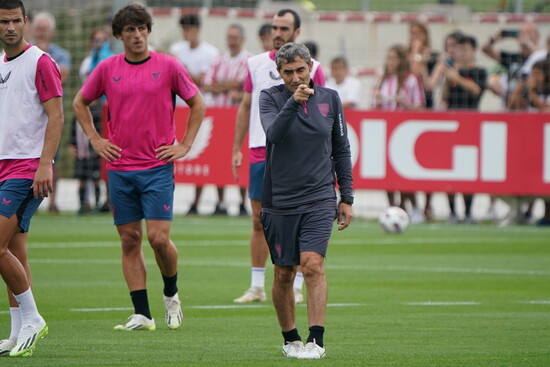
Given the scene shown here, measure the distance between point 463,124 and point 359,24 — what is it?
1088 centimetres

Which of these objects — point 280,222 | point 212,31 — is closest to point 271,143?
point 280,222

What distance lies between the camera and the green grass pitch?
362 inches

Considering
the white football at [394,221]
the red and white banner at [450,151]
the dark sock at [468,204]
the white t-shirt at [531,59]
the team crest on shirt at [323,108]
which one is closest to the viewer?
the team crest on shirt at [323,108]

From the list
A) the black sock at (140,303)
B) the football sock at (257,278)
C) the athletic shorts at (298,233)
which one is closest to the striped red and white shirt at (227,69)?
the football sock at (257,278)

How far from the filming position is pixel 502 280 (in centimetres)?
1414

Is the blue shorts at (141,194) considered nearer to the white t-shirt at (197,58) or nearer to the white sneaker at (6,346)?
the white sneaker at (6,346)

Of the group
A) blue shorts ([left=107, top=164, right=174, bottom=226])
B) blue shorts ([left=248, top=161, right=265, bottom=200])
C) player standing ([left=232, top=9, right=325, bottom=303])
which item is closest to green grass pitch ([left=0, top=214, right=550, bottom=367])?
player standing ([left=232, top=9, right=325, bottom=303])

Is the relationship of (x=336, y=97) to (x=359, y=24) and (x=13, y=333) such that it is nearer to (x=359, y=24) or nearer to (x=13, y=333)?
(x=13, y=333)

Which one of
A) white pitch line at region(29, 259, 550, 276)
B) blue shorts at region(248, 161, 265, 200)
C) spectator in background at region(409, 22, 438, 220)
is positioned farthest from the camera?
spectator in background at region(409, 22, 438, 220)

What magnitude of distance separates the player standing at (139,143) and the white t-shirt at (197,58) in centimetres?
1159

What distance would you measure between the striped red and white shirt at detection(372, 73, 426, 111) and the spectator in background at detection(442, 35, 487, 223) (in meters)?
0.47

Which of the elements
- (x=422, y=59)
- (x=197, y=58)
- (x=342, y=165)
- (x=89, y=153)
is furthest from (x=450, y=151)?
(x=342, y=165)

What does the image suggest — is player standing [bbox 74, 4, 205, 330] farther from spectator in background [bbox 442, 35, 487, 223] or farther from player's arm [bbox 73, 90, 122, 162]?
spectator in background [bbox 442, 35, 487, 223]

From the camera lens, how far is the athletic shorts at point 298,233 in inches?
355
